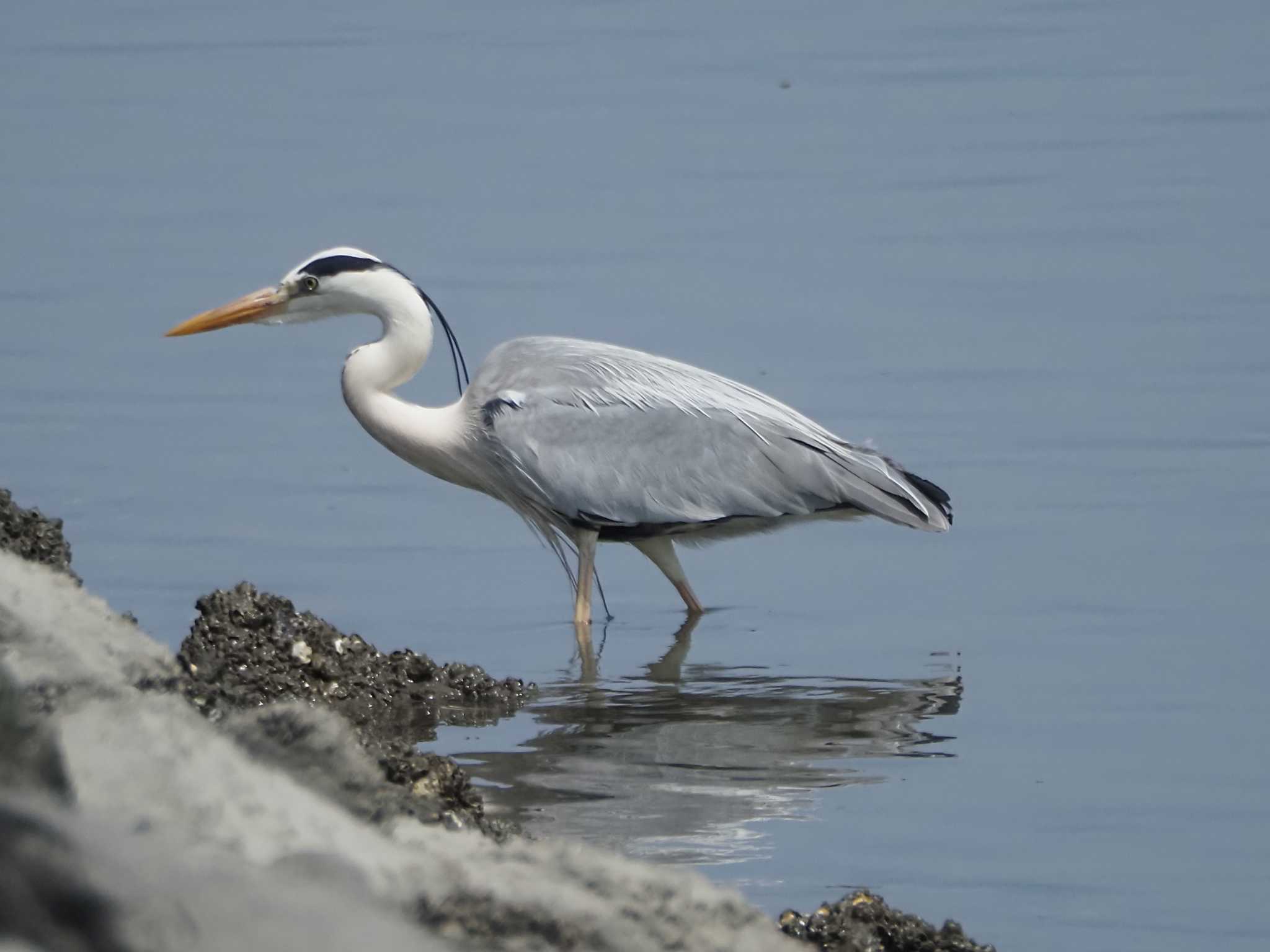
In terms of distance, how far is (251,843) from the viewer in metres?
3.40

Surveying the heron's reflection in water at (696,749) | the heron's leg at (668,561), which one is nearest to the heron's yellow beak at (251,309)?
the heron's leg at (668,561)

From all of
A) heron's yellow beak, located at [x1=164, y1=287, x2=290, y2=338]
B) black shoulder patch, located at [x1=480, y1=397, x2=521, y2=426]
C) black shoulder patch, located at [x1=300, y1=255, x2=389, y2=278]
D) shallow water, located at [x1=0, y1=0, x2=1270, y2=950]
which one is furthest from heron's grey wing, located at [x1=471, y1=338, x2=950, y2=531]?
heron's yellow beak, located at [x1=164, y1=287, x2=290, y2=338]

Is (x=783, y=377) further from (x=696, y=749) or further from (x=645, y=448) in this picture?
(x=696, y=749)

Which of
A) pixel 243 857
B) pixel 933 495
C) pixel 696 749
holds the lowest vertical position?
pixel 696 749

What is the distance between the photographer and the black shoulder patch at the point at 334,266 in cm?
937

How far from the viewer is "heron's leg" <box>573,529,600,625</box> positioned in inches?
348

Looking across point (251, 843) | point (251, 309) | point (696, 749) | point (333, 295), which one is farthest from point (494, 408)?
point (251, 843)

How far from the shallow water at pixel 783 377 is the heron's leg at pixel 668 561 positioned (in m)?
0.16

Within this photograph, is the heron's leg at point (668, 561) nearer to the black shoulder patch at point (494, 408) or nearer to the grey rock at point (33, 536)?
the black shoulder patch at point (494, 408)

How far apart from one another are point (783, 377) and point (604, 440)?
3.35m

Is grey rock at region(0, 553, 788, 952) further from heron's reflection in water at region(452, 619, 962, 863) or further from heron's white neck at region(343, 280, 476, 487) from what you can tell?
heron's white neck at region(343, 280, 476, 487)

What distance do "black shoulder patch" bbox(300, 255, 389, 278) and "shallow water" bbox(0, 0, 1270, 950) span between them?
1304mm

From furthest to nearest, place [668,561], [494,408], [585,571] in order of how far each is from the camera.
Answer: [668,561], [494,408], [585,571]

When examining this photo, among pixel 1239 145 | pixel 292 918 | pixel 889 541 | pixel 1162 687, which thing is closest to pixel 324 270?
pixel 889 541
